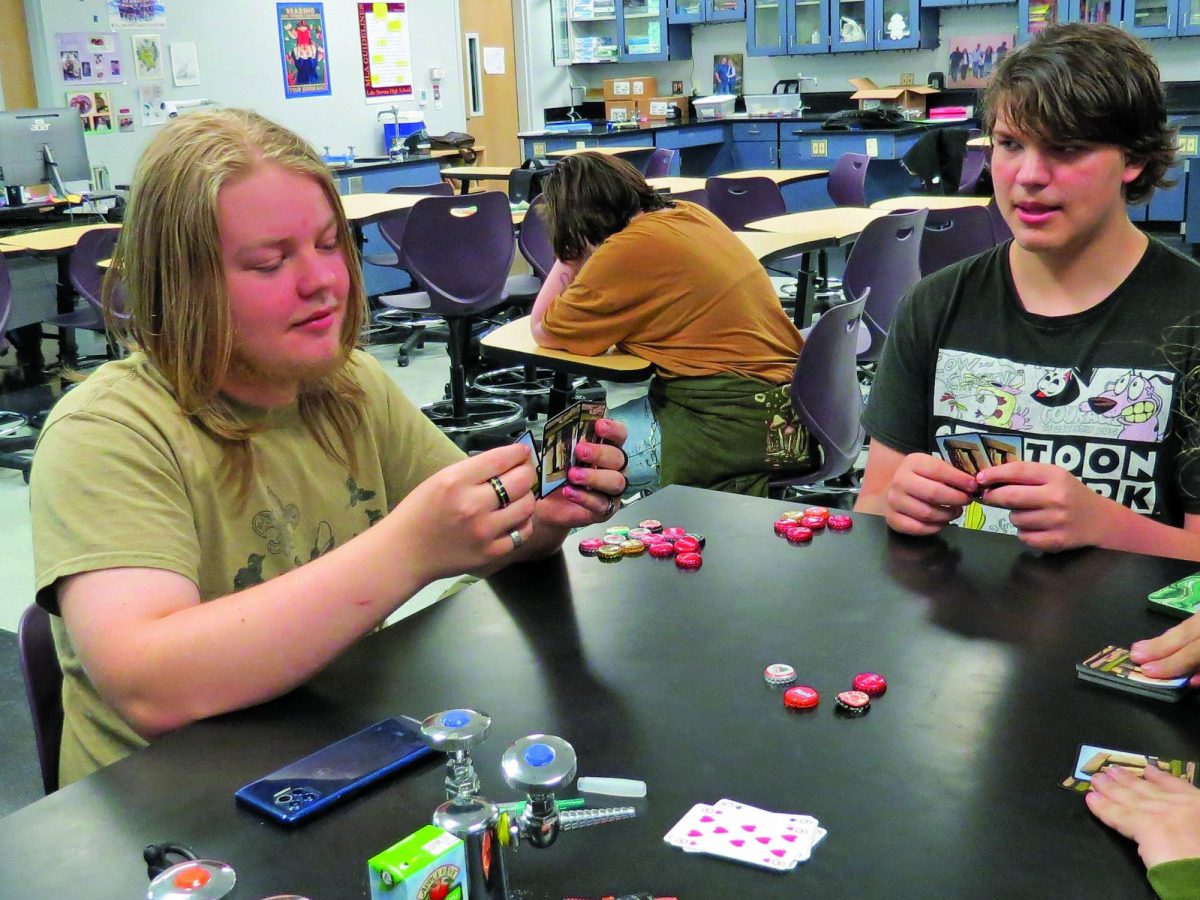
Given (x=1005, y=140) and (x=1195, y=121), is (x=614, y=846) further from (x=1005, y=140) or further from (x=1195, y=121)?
(x=1195, y=121)

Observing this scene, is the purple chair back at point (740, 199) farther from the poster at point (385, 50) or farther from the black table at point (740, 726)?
the poster at point (385, 50)

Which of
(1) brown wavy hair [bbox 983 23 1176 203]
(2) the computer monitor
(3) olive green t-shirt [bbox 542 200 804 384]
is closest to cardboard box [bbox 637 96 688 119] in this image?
(2) the computer monitor

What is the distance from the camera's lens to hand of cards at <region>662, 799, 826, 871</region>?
78cm

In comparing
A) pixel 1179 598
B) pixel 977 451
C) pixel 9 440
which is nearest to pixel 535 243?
pixel 9 440

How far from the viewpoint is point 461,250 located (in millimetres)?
4859

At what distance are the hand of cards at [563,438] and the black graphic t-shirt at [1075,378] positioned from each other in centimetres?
46

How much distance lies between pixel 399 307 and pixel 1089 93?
3.88 m

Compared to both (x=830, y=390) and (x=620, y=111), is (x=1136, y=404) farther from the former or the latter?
(x=620, y=111)

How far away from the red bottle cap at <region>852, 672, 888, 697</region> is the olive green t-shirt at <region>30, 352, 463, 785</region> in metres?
0.61

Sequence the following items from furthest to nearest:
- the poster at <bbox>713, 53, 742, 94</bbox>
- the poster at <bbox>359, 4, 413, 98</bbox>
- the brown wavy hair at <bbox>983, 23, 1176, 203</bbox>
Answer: the poster at <bbox>713, 53, 742, 94</bbox>, the poster at <bbox>359, 4, 413, 98</bbox>, the brown wavy hair at <bbox>983, 23, 1176, 203</bbox>

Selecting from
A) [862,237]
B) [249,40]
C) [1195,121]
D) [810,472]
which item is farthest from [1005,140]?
[249,40]

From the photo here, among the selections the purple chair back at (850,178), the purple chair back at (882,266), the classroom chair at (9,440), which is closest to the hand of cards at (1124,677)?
the purple chair back at (882,266)

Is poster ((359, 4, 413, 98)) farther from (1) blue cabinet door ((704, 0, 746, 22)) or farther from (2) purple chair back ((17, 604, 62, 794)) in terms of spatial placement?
(2) purple chair back ((17, 604, 62, 794))

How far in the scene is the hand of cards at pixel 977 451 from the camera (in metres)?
1.31
